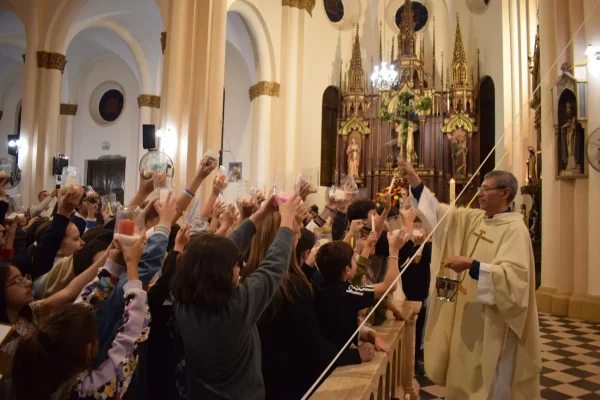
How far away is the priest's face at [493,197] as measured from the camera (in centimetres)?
309

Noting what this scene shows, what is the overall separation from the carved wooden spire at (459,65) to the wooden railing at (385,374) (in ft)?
43.7

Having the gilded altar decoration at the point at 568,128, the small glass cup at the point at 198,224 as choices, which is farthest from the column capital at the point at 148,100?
the small glass cup at the point at 198,224

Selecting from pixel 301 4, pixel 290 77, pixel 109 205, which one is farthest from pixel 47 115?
pixel 109 205

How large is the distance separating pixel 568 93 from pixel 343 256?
6352 mm

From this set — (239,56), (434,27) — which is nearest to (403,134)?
(434,27)

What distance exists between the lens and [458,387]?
307cm

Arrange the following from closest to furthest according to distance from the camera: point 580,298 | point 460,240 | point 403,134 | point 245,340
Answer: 1. point 245,340
2. point 460,240
3. point 580,298
4. point 403,134

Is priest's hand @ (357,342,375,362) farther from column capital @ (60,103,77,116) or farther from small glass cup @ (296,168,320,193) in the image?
column capital @ (60,103,77,116)

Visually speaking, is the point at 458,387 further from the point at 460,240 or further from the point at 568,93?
the point at 568,93

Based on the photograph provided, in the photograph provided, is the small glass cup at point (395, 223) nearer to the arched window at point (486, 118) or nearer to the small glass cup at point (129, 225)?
the small glass cup at point (129, 225)

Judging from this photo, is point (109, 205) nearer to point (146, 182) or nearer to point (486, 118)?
point (146, 182)

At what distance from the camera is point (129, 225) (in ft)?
6.10

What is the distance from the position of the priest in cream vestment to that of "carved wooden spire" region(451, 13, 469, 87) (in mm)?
13507

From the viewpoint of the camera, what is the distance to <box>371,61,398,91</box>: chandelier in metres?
15.0
